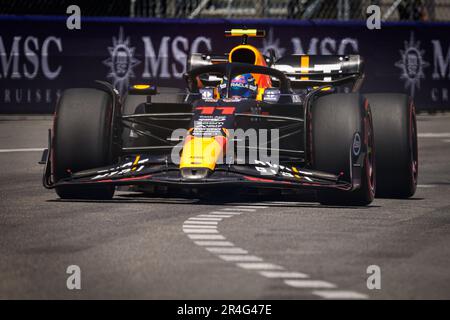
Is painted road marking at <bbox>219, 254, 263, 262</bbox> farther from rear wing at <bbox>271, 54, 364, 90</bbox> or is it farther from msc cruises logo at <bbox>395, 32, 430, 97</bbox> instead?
msc cruises logo at <bbox>395, 32, 430, 97</bbox>

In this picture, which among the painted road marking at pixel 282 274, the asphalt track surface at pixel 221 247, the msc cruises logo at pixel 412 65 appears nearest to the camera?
the asphalt track surface at pixel 221 247

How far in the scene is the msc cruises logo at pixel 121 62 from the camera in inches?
855

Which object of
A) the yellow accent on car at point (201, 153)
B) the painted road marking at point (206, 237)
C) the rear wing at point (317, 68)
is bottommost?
the painted road marking at point (206, 237)

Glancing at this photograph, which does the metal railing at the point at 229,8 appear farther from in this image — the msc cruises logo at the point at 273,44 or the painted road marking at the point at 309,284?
the painted road marking at the point at 309,284

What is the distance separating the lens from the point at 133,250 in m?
7.95

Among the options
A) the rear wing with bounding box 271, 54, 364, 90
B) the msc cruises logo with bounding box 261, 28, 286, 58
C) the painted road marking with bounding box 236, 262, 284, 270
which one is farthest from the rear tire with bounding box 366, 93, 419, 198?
the msc cruises logo with bounding box 261, 28, 286, 58

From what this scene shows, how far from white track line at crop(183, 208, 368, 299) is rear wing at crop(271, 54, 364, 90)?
406 cm

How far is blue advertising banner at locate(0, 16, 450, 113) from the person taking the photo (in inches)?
848

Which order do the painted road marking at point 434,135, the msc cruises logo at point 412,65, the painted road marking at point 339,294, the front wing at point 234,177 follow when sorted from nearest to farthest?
the painted road marking at point 339,294 < the front wing at point 234,177 < the painted road marking at point 434,135 < the msc cruises logo at point 412,65

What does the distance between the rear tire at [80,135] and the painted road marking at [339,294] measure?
14.4 ft

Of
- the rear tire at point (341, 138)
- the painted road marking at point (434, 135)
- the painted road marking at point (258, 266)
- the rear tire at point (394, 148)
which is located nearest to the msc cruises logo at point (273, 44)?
the painted road marking at point (434, 135)
